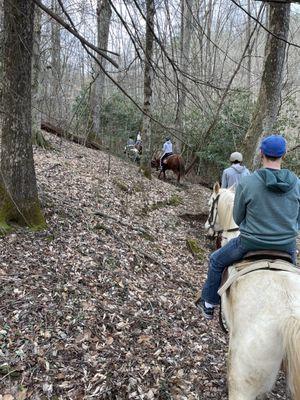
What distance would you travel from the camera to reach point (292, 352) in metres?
2.52

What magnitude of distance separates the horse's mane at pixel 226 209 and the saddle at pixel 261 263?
1637 millimetres

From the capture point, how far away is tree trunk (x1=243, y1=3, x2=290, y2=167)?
803cm

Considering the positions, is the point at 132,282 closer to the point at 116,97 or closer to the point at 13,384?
the point at 13,384

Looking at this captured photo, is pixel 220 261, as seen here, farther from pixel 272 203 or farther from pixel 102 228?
pixel 102 228

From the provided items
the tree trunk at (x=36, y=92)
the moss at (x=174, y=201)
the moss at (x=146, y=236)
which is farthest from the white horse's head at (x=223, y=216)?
the tree trunk at (x=36, y=92)

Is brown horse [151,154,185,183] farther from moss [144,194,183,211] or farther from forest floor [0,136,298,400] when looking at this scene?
forest floor [0,136,298,400]

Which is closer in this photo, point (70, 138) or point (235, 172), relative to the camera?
point (235, 172)

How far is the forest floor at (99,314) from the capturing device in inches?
129

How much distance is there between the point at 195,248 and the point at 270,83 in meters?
4.14

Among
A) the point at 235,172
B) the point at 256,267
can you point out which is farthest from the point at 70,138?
the point at 256,267

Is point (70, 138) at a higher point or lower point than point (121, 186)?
higher

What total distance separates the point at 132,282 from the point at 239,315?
2368 millimetres

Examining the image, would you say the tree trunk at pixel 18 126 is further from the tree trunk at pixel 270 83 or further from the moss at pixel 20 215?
the tree trunk at pixel 270 83

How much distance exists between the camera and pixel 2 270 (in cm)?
428
